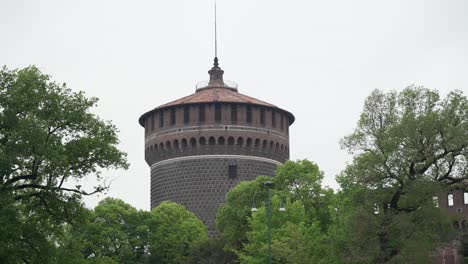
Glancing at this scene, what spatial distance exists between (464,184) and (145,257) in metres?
32.0

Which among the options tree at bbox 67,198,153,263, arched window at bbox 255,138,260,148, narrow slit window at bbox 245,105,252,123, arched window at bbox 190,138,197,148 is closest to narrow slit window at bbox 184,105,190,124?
arched window at bbox 190,138,197,148

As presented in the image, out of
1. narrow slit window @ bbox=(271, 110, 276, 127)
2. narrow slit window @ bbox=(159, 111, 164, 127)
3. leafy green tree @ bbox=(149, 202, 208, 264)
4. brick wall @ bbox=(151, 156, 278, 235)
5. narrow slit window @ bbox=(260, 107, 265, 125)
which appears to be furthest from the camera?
narrow slit window @ bbox=(271, 110, 276, 127)

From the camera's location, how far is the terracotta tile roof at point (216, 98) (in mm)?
81312

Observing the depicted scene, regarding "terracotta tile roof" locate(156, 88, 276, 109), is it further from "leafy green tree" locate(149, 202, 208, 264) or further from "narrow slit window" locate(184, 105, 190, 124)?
"leafy green tree" locate(149, 202, 208, 264)

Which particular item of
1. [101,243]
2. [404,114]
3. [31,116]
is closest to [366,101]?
[404,114]

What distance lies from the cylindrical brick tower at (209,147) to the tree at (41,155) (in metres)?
34.7

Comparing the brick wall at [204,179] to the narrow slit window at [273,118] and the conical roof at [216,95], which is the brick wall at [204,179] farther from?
the conical roof at [216,95]

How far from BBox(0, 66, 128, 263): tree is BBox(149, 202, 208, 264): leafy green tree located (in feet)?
93.6

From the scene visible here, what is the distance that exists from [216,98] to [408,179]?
36985 millimetres

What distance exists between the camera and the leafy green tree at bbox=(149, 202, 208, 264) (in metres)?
73.3

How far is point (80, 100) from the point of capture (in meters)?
44.6

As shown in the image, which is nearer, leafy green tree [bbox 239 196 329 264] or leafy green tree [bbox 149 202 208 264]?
leafy green tree [bbox 239 196 329 264]

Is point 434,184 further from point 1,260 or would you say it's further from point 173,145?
point 173,145

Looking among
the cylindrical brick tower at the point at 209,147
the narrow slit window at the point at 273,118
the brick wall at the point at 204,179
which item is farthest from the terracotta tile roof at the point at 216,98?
the brick wall at the point at 204,179
